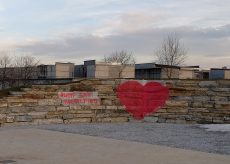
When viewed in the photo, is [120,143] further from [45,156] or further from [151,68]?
[151,68]

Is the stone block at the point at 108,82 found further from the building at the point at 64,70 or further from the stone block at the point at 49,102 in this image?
the building at the point at 64,70

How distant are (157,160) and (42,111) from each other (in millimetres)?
9317

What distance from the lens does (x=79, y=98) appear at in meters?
19.3

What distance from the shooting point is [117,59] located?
237 ft

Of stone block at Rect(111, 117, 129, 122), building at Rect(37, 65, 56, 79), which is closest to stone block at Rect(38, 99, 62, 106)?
stone block at Rect(111, 117, 129, 122)

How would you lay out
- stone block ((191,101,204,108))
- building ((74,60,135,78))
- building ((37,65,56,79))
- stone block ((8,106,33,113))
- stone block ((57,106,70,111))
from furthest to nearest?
building ((37,65,56,79)), building ((74,60,135,78)), stone block ((191,101,204,108)), stone block ((57,106,70,111)), stone block ((8,106,33,113))

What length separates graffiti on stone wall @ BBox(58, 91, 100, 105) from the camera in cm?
1894

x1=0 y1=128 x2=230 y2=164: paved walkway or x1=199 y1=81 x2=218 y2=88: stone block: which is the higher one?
x1=199 y1=81 x2=218 y2=88: stone block

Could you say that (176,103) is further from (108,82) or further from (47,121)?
(47,121)

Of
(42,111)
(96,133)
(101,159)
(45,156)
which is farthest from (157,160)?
(42,111)

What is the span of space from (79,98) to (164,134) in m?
5.40

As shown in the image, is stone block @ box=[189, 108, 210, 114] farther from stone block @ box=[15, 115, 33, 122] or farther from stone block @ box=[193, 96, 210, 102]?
stone block @ box=[15, 115, 33, 122]

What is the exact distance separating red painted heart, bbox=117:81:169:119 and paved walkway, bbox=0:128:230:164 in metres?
5.91

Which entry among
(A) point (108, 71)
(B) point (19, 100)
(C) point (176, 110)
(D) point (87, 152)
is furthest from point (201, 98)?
(A) point (108, 71)
